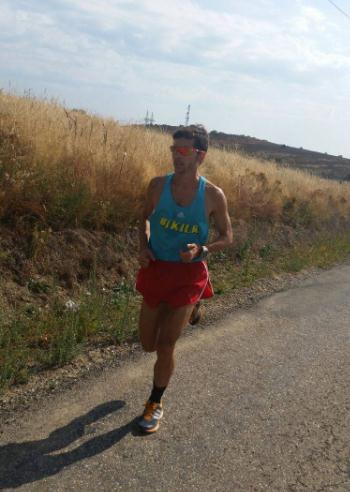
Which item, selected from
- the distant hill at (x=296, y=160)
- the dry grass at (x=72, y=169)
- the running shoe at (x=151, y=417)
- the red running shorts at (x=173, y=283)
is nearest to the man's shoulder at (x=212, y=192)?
the red running shorts at (x=173, y=283)

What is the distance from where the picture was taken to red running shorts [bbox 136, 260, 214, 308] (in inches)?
135

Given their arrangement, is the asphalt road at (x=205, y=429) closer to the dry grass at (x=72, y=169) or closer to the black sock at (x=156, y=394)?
the black sock at (x=156, y=394)

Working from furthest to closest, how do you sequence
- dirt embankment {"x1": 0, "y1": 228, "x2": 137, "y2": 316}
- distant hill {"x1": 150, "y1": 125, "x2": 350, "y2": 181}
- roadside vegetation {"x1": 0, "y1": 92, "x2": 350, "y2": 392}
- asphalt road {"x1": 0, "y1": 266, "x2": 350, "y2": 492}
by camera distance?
distant hill {"x1": 150, "y1": 125, "x2": 350, "y2": 181}, dirt embankment {"x1": 0, "y1": 228, "x2": 137, "y2": 316}, roadside vegetation {"x1": 0, "y1": 92, "x2": 350, "y2": 392}, asphalt road {"x1": 0, "y1": 266, "x2": 350, "y2": 492}

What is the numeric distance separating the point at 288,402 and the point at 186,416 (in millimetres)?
904

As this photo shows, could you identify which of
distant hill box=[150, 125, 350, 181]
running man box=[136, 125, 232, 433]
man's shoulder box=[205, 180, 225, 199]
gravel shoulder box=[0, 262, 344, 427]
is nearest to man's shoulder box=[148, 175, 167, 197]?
running man box=[136, 125, 232, 433]

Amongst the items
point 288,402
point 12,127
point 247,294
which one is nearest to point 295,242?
point 247,294

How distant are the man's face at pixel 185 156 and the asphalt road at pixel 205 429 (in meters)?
1.72

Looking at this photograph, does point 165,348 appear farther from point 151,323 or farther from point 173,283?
point 173,283

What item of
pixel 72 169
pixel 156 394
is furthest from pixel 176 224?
pixel 72 169

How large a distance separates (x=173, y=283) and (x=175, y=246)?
0.81 feet

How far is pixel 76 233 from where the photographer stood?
6020 mm

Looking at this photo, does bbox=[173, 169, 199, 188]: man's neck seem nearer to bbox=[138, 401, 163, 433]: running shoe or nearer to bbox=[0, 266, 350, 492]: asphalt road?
bbox=[138, 401, 163, 433]: running shoe

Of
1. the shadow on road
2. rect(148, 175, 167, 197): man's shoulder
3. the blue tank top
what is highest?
rect(148, 175, 167, 197): man's shoulder

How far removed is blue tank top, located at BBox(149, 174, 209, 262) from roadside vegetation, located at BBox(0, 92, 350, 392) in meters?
1.32
